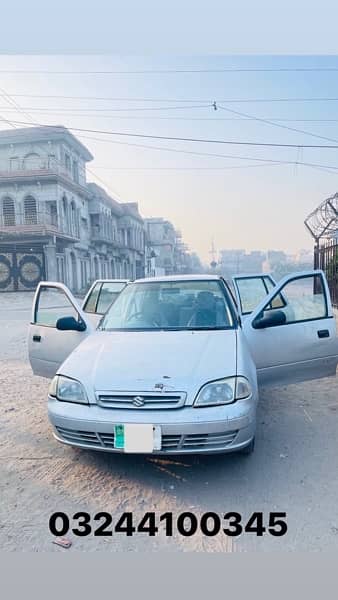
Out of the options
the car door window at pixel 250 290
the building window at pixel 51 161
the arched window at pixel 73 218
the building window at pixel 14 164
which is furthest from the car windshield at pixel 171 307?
the arched window at pixel 73 218

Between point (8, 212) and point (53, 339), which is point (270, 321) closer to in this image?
point (53, 339)

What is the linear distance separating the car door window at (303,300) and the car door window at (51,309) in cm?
212

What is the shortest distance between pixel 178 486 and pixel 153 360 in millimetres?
845

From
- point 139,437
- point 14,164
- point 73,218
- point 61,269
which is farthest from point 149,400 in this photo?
point 73,218

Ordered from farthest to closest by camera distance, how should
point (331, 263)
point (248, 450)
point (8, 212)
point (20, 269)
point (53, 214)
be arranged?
1. point (53, 214)
2. point (20, 269)
3. point (8, 212)
4. point (331, 263)
5. point (248, 450)

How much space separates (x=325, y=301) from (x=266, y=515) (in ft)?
7.26

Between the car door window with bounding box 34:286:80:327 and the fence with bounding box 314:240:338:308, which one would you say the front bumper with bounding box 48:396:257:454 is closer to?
the car door window with bounding box 34:286:80:327

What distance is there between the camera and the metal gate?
17.0 meters

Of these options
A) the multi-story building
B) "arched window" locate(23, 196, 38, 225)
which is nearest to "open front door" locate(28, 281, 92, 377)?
"arched window" locate(23, 196, 38, 225)

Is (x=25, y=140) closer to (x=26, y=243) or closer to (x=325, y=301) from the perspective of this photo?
(x=26, y=243)

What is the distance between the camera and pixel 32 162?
16781 millimetres

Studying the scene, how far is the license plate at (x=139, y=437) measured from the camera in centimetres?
211

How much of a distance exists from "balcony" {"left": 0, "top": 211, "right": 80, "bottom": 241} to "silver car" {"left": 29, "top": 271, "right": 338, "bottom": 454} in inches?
569

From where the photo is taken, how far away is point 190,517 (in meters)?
2.03
